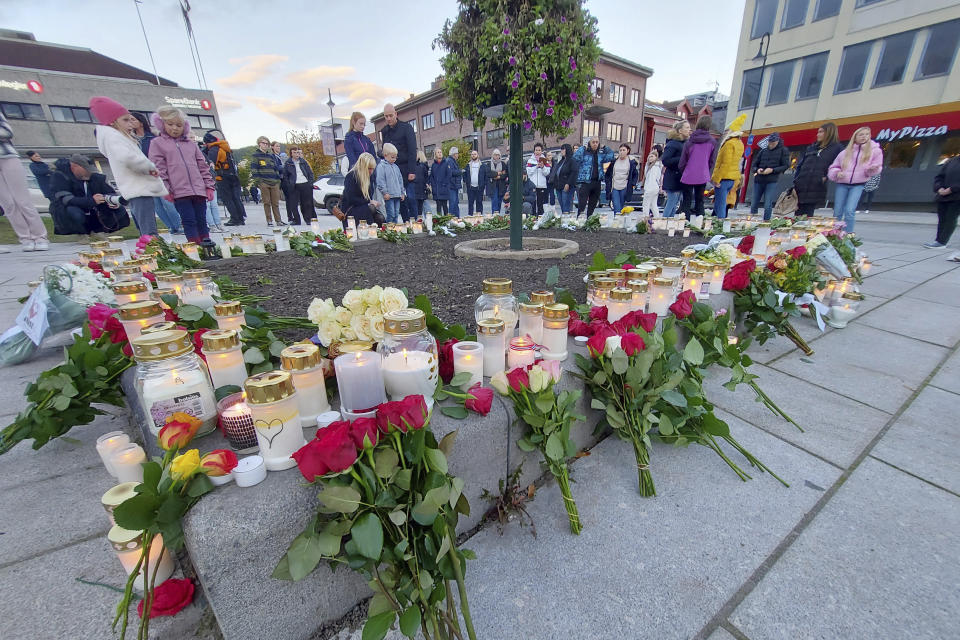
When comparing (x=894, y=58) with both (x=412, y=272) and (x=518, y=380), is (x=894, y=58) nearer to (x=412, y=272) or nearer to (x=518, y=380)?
(x=412, y=272)

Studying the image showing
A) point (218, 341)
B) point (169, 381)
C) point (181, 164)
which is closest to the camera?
point (169, 381)

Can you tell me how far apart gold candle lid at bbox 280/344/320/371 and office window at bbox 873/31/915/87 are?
899 inches

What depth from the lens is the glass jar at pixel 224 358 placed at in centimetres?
122

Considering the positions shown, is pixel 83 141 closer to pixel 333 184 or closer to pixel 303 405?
pixel 333 184

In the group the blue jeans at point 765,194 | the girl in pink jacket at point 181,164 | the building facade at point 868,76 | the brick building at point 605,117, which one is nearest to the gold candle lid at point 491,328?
the girl in pink jacket at point 181,164

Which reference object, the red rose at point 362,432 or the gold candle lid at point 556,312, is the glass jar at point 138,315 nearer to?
the red rose at point 362,432

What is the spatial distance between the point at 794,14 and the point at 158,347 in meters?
25.3

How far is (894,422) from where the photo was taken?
1.78 m

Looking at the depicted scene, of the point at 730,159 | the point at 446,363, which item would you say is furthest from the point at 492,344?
the point at 730,159

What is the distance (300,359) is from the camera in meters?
1.11

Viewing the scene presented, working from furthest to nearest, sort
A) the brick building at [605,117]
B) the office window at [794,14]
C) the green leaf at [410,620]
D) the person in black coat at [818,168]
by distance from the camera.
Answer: the brick building at [605,117] → the office window at [794,14] → the person in black coat at [818,168] → the green leaf at [410,620]

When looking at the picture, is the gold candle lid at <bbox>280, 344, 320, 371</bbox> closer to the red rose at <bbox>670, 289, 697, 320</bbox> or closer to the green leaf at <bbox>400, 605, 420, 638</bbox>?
the green leaf at <bbox>400, 605, 420, 638</bbox>

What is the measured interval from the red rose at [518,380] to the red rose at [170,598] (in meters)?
1.04

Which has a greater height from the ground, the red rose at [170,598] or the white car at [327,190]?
the white car at [327,190]
